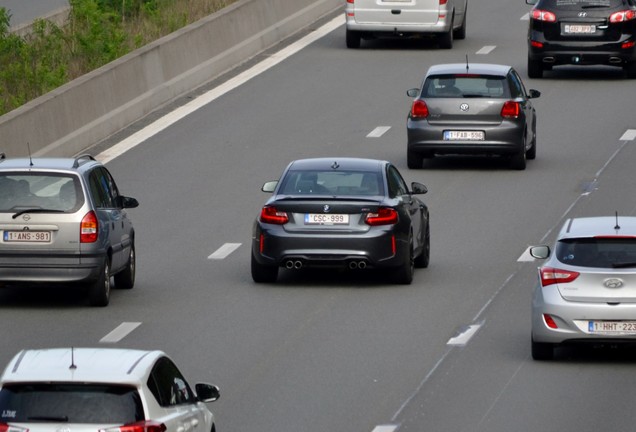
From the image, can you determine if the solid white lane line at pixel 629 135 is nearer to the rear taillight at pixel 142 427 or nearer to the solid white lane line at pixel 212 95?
the solid white lane line at pixel 212 95

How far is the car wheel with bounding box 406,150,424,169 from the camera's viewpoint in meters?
31.0

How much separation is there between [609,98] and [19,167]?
60.1 feet

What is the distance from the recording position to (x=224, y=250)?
82.6 feet

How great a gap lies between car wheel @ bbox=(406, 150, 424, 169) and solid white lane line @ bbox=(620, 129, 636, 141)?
4.05 meters

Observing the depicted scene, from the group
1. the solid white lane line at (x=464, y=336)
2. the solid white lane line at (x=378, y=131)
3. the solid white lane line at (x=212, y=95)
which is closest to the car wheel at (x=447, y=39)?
the solid white lane line at (x=212, y=95)

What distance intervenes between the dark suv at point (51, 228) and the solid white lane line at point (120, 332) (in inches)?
36.0

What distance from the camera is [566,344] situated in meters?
18.4

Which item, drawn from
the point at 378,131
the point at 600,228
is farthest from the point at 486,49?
the point at 600,228

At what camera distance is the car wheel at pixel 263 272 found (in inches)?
894

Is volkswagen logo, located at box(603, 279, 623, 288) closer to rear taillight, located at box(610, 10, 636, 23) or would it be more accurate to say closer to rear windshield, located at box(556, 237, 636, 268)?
rear windshield, located at box(556, 237, 636, 268)

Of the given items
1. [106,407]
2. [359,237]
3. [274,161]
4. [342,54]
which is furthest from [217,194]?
[106,407]

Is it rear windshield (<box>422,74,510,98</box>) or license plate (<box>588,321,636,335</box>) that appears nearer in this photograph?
license plate (<box>588,321,636,335</box>)

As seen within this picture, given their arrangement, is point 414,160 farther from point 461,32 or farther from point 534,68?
point 461,32

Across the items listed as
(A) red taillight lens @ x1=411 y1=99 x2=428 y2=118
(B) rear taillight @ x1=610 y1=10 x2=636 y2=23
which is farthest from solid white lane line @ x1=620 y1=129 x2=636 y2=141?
(B) rear taillight @ x1=610 y1=10 x2=636 y2=23
